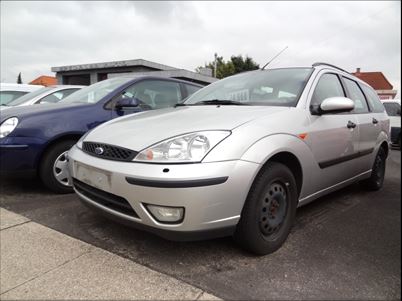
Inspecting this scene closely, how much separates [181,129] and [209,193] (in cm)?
54

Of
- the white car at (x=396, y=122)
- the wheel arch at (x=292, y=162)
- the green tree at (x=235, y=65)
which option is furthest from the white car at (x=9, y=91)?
the green tree at (x=235, y=65)

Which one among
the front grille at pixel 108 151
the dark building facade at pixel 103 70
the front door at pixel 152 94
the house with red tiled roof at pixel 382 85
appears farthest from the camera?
the dark building facade at pixel 103 70

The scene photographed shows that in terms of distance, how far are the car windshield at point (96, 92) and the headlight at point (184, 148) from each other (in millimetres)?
2317

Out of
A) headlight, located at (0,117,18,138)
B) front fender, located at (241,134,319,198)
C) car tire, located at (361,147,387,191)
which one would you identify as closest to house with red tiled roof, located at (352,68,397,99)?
front fender, located at (241,134,319,198)

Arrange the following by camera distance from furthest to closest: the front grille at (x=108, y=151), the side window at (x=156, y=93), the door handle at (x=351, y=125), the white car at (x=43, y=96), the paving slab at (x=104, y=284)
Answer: the white car at (x=43, y=96), the side window at (x=156, y=93), the door handle at (x=351, y=125), the front grille at (x=108, y=151), the paving slab at (x=104, y=284)

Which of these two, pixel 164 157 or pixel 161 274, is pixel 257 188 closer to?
pixel 164 157

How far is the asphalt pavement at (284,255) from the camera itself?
2.04m

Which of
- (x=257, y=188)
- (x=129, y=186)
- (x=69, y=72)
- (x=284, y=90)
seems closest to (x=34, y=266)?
(x=129, y=186)

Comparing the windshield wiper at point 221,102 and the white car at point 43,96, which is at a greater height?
the white car at point 43,96

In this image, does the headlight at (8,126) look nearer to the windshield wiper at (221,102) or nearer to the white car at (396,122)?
the windshield wiper at (221,102)

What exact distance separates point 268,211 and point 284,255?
35 centimetres

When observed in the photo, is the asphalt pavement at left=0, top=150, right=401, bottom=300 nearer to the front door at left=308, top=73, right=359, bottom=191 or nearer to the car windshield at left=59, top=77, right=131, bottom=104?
the front door at left=308, top=73, right=359, bottom=191

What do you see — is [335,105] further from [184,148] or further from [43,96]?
[43,96]

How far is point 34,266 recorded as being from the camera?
7.52ft
